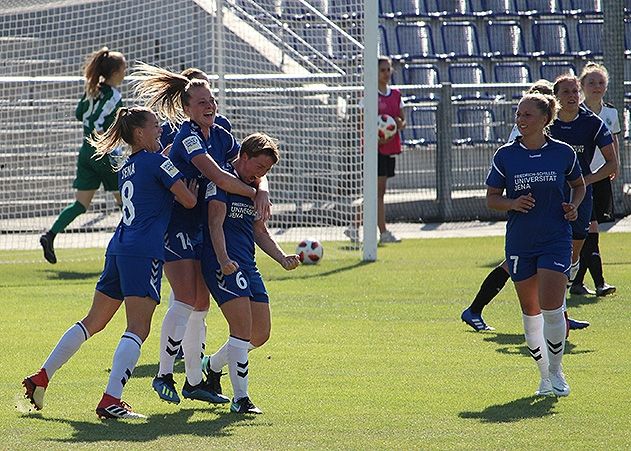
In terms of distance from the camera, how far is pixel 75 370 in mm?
8109

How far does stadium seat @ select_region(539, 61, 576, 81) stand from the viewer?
73.7 ft

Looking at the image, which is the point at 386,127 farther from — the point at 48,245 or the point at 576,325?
the point at 576,325

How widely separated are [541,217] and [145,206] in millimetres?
2207

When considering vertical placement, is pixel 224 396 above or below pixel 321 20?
below

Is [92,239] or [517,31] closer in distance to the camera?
[92,239]

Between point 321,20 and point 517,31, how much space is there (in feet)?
27.8

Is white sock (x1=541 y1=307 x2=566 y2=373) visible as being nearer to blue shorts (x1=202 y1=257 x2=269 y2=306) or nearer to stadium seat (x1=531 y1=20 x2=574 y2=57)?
blue shorts (x1=202 y1=257 x2=269 y2=306)

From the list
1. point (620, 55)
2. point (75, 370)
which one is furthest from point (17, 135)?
point (75, 370)

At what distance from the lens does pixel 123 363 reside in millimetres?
6566

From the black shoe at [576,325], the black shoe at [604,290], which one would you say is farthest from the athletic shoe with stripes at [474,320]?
the black shoe at [604,290]

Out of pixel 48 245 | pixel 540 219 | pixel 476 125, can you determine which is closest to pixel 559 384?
pixel 540 219

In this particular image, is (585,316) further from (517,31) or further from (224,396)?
Answer: (517,31)

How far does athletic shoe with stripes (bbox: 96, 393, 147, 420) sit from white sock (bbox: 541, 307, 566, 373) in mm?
2335

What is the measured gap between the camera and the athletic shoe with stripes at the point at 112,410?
645 cm
